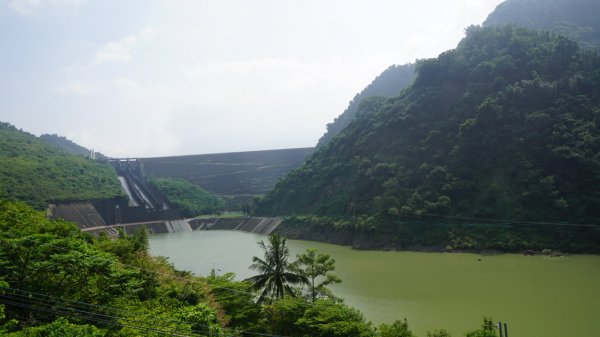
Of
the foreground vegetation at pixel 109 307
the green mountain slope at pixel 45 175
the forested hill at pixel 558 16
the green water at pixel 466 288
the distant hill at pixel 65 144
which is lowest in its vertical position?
the green water at pixel 466 288

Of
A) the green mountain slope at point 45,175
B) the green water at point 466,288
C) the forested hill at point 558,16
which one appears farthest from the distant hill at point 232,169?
the green water at point 466,288

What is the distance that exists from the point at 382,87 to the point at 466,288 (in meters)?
79.7

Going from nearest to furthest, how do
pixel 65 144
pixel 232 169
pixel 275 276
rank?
1. pixel 275 276
2. pixel 232 169
3. pixel 65 144

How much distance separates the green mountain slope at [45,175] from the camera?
164ft

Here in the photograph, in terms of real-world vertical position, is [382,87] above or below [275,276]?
above

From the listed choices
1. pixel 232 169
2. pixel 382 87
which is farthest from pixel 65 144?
pixel 382 87

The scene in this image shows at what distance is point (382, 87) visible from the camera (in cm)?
9788

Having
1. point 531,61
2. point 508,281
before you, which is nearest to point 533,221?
point 508,281

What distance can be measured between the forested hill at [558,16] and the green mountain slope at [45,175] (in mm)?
73486

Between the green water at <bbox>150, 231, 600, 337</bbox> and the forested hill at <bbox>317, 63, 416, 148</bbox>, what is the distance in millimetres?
59663

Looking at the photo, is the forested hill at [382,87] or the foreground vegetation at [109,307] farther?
the forested hill at [382,87]

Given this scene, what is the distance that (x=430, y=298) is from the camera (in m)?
21.1

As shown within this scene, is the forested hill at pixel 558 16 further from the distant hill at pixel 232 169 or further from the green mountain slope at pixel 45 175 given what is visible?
the green mountain slope at pixel 45 175

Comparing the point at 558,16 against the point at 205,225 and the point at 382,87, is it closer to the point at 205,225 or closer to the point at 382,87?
the point at 382,87
